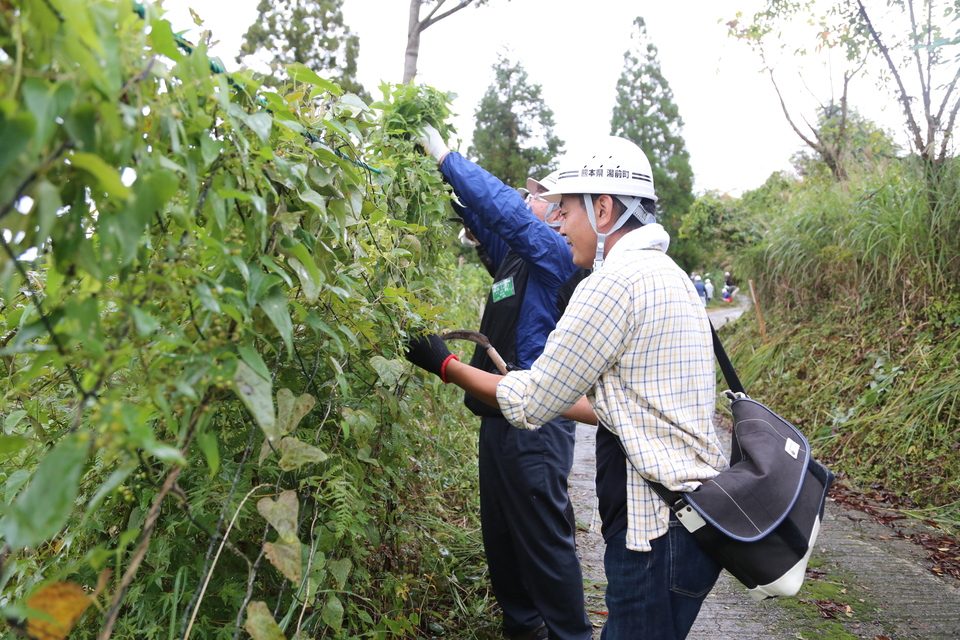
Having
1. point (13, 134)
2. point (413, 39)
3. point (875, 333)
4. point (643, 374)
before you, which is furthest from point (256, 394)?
point (413, 39)

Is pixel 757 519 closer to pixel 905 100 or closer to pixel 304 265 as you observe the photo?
pixel 304 265

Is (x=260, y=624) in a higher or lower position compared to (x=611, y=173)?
lower

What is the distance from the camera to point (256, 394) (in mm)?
1137

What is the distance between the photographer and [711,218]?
49.8 ft

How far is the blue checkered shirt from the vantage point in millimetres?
1826

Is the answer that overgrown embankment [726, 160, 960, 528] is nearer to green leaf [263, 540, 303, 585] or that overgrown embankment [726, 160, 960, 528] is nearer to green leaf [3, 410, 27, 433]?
green leaf [263, 540, 303, 585]

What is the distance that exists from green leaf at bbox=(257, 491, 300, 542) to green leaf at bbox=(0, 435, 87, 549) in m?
0.58

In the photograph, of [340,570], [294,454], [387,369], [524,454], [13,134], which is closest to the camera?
[13,134]

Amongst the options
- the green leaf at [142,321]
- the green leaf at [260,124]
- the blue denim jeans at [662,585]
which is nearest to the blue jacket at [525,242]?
the blue denim jeans at [662,585]

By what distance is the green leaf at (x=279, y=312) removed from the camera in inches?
47.7

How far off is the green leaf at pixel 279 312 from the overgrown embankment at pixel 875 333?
16.7 ft

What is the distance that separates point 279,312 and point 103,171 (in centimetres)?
48

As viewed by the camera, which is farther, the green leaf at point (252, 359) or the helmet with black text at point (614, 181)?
the helmet with black text at point (614, 181)

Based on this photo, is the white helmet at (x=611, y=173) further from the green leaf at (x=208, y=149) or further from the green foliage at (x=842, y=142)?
the green foliage at (x=842, y=142)
